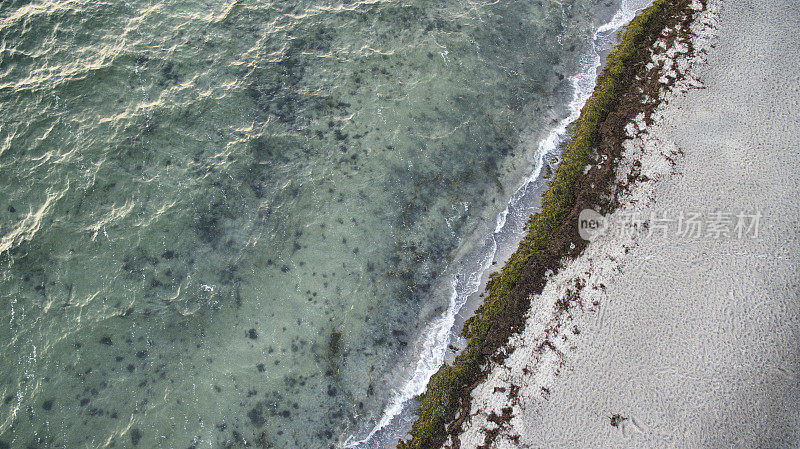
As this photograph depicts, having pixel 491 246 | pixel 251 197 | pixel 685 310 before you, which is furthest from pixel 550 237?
pixel 251 197

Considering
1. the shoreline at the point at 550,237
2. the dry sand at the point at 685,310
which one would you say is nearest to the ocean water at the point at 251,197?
the shoreline at the point at 550,237

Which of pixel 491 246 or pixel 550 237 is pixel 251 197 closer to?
pixel 491 246

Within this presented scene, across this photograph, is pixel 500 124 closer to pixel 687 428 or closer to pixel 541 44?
pixel 541 44

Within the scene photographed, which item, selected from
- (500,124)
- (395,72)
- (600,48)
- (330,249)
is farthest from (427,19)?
(330,249)

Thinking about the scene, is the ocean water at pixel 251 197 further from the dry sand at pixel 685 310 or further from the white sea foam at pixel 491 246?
the dry sand at pixel 685 310

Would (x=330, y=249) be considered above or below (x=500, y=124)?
below

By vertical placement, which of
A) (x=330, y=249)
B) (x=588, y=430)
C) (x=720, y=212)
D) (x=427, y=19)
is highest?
(x=427, y=19)

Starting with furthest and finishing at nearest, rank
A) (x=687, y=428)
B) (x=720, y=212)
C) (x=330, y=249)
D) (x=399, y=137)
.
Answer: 1. (x=399, y=137)
2. (x=330, y=249)
3. (x=720, y=212)
4. (x=687, y=428)
